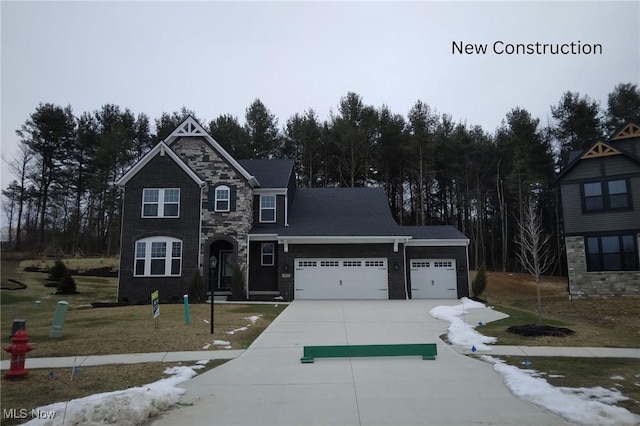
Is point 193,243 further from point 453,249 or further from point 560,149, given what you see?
point 560,149

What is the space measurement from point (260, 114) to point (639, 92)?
3418 cm

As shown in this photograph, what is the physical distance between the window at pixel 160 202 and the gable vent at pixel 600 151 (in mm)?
21597

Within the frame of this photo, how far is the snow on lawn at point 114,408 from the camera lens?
538cm

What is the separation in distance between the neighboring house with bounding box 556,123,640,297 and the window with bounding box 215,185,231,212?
1797 cm

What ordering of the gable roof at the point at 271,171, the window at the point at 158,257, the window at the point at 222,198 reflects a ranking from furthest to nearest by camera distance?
the gable roof at the point at 271,171, the window at the point at 222,198, the window at the point at 158,257

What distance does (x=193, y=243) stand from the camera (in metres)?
22.0

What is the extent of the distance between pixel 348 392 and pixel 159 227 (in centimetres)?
1765

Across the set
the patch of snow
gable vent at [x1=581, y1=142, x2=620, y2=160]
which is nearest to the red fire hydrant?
the patch of snow

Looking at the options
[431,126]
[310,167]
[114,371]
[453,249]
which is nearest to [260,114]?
[310,167]

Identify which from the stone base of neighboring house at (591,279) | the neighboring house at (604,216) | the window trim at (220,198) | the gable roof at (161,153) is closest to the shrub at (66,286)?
the gable roof at (161,153)

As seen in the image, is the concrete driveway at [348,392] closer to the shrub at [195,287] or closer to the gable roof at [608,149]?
the shrub at [195,287]

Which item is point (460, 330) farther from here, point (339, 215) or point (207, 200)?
point (207, 200)

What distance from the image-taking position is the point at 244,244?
73.8 ft

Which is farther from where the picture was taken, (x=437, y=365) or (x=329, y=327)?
(x=329, y=327)
